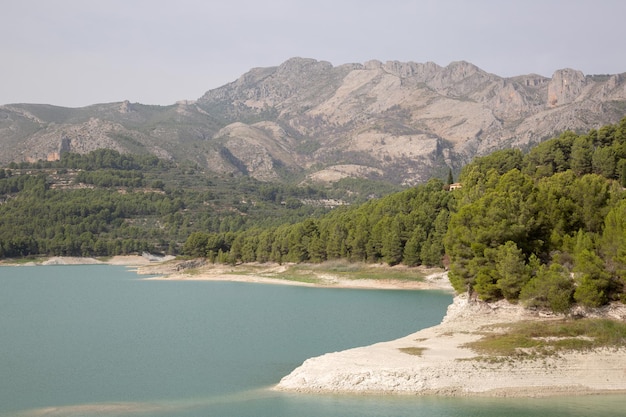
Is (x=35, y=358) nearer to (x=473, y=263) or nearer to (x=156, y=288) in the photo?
(x=473, y=263)

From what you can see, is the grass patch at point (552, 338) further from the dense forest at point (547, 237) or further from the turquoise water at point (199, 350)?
the turquoise water at point (199, 350)

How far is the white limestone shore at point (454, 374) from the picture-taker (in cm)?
3434

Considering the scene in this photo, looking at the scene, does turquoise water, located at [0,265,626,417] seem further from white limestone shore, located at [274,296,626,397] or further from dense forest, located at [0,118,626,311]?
dense forest, located at [0,118,626,311]

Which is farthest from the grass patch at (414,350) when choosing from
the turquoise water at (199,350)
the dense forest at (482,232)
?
the dense forest at (482,232)

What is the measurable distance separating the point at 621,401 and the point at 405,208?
73.6 metres

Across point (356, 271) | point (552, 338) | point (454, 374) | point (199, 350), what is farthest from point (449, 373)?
point (356, 271)

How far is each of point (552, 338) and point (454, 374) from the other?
7.90 meters

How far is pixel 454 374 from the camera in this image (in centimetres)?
3522

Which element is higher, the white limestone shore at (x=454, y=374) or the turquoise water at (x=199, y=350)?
the white limestone shore at (x=454, y=374)

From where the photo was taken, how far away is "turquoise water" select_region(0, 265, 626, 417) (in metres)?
32.4

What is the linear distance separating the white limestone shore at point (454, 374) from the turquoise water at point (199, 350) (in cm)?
105

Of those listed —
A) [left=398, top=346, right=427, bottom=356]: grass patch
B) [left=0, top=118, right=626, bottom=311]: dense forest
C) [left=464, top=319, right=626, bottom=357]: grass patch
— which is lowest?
[left=398, top=346, right=427, bottom=356]: grass patch

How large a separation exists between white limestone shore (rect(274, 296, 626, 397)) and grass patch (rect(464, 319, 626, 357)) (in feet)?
2.30

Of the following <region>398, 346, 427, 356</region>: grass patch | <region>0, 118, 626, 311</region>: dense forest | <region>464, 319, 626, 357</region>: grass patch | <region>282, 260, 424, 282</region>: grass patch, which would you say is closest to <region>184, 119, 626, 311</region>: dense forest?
<region>0, 118, 626, 311</region>: dense forest
